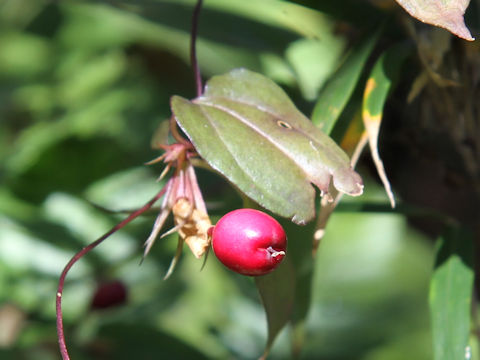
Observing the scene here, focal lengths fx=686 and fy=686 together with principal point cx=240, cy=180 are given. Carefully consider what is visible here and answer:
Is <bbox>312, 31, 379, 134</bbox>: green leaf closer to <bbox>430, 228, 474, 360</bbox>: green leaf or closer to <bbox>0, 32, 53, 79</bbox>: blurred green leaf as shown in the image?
<bbox>430, 228, 474, 360</bbox>: green leaf

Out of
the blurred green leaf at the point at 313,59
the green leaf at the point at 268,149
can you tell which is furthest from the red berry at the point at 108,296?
the green leaf at the point at 268,149

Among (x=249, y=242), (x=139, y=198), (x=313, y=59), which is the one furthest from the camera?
(x=139, y=198)

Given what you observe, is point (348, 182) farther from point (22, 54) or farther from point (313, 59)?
point (22, 54)

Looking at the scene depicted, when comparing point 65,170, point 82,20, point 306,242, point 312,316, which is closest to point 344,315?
point 312,316

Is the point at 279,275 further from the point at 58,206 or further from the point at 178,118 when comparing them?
the point at 58,206

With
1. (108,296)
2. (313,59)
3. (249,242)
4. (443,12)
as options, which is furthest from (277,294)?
(313,59)

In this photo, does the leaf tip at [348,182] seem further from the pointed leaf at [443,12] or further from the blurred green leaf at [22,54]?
the blurred green leaf at [22,54]

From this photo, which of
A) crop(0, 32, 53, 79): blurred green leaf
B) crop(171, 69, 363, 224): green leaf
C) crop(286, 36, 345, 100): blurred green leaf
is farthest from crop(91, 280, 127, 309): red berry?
crop(0, 32, 53, 79): blurred green leaf
